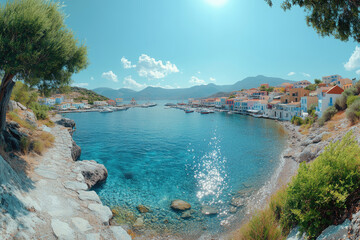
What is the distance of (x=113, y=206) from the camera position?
840 centimetres

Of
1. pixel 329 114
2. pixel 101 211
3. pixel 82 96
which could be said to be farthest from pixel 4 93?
pixel 82 96

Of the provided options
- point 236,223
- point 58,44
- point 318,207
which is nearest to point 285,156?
point 236,223

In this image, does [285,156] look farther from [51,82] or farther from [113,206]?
[51,82]

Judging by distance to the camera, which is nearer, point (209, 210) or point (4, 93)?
point (4, 93)

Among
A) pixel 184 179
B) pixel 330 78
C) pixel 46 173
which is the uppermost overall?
pixel 330 78

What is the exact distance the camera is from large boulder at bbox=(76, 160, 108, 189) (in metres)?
9.01

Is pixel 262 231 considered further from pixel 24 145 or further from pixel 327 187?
pixel 24 145

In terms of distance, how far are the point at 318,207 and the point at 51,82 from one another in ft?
36.4

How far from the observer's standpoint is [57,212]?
4.36 meters

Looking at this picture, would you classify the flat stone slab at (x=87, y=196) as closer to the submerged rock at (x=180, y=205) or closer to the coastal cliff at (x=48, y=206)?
the coastal cliff at (x=48, y=206)

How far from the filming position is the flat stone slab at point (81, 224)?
4168 millimetres

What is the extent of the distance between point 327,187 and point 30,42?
934 cm

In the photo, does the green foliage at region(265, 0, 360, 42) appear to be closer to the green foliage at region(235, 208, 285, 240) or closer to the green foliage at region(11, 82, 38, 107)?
the green foliage at region(235, 208, 285, 240)

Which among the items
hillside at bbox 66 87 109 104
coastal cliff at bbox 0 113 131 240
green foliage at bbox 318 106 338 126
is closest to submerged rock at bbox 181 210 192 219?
coastal cliff at bbox 0 113 131 240
